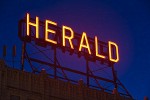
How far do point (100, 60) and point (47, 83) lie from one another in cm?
1685

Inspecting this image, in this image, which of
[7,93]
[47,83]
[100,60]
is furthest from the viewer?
[100,60]

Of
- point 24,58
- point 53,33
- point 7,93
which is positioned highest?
point 53,33

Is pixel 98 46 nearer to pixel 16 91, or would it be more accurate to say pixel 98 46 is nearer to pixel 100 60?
pixel 100 60

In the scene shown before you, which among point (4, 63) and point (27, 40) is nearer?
point (4, 63)

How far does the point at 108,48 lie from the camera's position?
291 ft

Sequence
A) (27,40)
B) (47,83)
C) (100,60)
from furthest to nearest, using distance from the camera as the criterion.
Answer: (100,60) → (27,40) → (47,83)

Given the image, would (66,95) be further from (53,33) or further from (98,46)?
(98,46)

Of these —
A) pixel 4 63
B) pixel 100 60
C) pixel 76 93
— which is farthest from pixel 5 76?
pixel 100 60

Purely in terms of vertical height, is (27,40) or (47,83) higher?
(27,40)

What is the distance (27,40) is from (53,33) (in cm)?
589

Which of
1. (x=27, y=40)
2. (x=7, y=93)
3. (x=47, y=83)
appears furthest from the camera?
(x=27, y=40)

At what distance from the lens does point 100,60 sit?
3418 inches

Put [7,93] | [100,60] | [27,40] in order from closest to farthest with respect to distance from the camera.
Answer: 1. [7,93]
2. [27,40]
3. [100,60]

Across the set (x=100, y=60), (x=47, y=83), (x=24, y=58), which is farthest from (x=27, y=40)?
(x=100, y=60)
